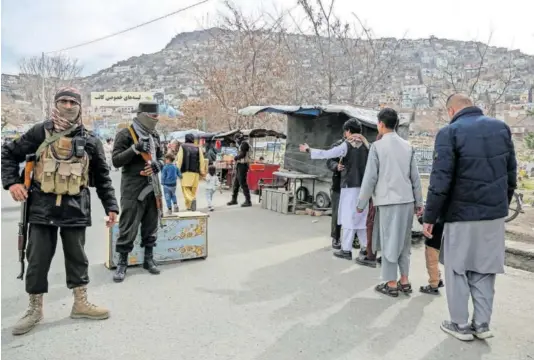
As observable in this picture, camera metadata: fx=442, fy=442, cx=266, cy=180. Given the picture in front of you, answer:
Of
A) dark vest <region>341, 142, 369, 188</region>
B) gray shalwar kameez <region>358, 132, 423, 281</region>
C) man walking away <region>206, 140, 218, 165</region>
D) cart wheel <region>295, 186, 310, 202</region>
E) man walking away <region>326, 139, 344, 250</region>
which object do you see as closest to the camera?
gray shalwar kameez <region>358, 132, 423, 281</region>

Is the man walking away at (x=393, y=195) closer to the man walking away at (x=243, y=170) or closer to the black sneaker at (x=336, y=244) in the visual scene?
the black sneaker at (x=336, y=244)

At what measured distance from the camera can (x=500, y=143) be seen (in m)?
3.46

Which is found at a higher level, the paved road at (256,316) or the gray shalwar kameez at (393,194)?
the gray shalwar kameez at (393,194)

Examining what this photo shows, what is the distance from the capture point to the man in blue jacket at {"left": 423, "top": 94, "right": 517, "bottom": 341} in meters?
3.45

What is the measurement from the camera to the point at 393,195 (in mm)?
4512

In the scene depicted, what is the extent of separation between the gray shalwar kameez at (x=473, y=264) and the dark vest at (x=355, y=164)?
2.28 meters

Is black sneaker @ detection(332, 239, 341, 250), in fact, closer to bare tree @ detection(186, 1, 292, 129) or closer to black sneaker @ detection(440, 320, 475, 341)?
black sneaker @ detection(440, 320, 475, 341)

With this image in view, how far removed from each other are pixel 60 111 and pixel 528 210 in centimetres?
1156

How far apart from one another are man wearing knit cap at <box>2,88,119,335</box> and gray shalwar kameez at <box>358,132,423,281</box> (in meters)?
2.83

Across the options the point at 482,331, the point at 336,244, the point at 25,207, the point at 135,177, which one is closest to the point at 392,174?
the point at 482,331

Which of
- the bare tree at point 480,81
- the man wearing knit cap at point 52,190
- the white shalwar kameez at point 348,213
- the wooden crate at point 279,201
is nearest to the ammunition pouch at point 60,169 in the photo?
the man wearing knit cap at point 52,190

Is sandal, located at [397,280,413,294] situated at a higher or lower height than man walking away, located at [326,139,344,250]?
lower

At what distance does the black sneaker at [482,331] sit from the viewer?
11.6 feet

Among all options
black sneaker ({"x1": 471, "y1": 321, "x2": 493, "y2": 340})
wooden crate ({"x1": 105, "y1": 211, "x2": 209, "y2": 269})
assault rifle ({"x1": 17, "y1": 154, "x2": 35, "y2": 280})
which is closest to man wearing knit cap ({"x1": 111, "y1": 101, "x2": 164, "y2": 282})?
wooden crate ({"x1": 105, "y1": 211, "x2": 209, "y2": 269})
